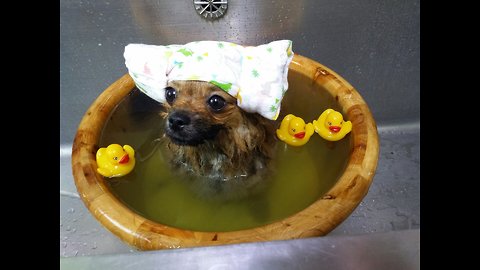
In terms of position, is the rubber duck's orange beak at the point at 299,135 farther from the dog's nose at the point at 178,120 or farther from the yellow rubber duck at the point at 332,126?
the dog's nose at the point at 178,120

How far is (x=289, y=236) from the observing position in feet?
2.21

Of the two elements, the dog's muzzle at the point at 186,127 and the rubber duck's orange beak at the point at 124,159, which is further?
the rubber duck's orange beak at the point at 124,159

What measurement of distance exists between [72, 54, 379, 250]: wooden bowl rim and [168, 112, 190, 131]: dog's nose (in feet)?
0.64

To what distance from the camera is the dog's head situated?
79cm

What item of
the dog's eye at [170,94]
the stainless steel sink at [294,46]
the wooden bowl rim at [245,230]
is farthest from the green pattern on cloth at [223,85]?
the stainless steel sink at [294,46]

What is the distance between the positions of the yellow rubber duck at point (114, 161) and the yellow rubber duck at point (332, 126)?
520 millimetres

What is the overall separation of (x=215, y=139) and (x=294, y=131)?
239 mm

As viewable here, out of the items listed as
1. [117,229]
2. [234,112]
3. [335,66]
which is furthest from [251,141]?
[335,66]

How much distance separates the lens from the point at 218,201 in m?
0.99

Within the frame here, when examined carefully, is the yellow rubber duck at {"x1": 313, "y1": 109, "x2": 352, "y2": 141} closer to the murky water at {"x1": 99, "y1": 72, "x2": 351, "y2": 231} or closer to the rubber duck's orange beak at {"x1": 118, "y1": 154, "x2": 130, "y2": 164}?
the murky water at {"x1": 99, "y1": 72, "x2": 351, "y2": 231}

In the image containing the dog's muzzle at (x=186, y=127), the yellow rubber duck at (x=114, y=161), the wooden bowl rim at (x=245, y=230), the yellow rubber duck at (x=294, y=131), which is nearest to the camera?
the wooden bowl rim at (x=245, y=230)

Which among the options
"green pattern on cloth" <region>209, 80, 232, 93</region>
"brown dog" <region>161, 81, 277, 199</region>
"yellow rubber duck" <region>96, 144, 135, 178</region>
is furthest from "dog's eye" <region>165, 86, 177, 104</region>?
"yellow rubber duck" <region>96, 144, 135, 178</region>

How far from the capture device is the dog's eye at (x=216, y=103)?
82 centimetres

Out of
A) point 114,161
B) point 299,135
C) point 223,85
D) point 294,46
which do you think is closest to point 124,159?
point 114,161
